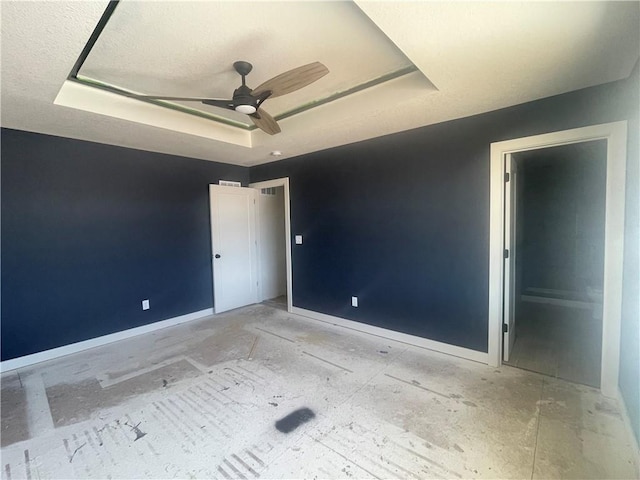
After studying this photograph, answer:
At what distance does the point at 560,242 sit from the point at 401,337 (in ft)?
11.5

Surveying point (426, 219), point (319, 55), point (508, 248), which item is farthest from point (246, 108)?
point (508, 248)

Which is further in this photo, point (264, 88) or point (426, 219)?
point (426, 219)

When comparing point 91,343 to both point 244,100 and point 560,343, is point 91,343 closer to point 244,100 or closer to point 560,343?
point 244,100

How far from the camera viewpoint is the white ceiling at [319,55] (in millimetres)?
1454

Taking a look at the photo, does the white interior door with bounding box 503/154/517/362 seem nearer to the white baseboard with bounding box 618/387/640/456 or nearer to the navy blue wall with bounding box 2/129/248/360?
the white baseboard with bounding box 618/387/640/456

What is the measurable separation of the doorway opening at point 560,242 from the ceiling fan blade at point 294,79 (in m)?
2.99

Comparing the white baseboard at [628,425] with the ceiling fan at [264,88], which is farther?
the ceiling fan at [264,88]

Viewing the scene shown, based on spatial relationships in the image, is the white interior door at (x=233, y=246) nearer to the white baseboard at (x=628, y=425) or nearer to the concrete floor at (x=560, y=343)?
the concrete floor at (x=560, y=343)

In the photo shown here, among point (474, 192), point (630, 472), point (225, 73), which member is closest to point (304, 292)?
point (474, 192)

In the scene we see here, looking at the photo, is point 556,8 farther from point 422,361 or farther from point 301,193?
point 301,193

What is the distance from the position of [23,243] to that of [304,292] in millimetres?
3206

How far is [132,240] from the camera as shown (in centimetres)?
370

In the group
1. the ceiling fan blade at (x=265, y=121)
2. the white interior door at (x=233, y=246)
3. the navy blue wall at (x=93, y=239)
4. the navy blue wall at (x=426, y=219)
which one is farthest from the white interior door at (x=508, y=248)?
the navy blue wall at (x=93, y=239)

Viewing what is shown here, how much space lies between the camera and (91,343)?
337cm
